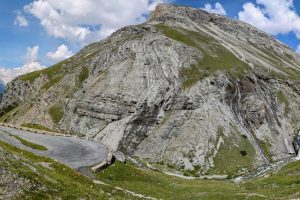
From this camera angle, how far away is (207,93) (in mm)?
130000

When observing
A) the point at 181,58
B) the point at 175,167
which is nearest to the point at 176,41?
the point at 181,58

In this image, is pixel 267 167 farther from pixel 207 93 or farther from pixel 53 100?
pixel 53 100

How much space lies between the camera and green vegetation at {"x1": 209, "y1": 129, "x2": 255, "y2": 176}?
104 meters

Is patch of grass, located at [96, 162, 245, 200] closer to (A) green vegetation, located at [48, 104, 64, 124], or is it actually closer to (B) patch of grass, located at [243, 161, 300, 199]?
(B) patch of grass, located at [243, 161, 300, 199]

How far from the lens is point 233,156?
108750 mm

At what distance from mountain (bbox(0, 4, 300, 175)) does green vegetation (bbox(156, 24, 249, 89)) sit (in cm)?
49

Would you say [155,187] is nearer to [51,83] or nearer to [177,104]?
[177,104]

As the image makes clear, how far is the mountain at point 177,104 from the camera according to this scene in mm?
113125

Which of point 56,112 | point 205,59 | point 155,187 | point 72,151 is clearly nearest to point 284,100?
point 205,59

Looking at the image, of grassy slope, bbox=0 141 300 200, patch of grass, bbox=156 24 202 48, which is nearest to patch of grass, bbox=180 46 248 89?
patch of grass, bbox=156 24 202 48

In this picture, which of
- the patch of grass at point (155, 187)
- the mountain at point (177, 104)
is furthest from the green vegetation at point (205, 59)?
the patch of grass at point (155, 187)

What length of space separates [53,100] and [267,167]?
87644 mm

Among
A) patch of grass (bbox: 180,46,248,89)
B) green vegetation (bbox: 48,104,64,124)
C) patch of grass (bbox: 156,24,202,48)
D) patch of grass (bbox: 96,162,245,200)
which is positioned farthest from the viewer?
patch of grass (bbox: 156,24,202,48)

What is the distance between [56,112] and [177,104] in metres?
48.3
